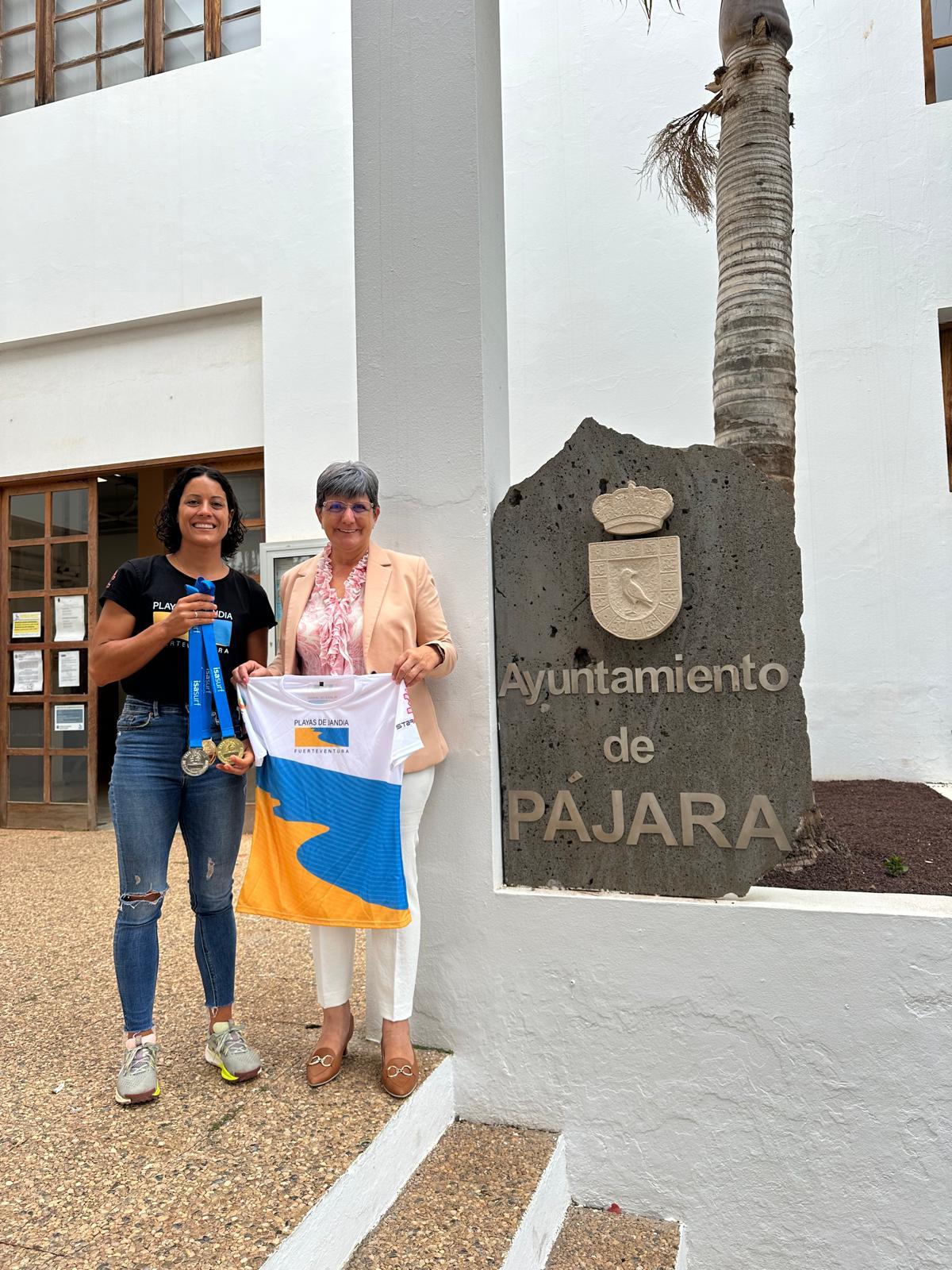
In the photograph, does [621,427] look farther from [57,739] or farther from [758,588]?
[57,739]

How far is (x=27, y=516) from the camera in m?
7.44

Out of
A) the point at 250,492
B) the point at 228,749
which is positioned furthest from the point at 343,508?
the point at 250,492

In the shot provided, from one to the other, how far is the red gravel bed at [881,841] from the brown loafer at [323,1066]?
1.52m

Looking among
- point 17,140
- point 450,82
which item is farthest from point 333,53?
point 450,82

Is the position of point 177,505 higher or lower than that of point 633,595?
higher

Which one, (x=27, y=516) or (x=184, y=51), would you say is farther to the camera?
(x=27, y=516)

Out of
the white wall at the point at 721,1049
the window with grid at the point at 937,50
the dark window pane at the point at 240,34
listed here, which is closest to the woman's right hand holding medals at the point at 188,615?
the white wall at the point at 721,1049

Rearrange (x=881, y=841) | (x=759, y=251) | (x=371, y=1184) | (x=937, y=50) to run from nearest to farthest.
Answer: (x=371, y=1184) → (x=759, y=251) → (x=881, y=841) → (x=937, y=50)

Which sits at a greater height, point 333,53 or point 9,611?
point 333,53

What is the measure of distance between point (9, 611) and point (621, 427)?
5253mm

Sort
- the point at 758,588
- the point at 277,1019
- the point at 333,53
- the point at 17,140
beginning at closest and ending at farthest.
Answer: the point at 758,588 < the point at 277,1019 < the point at 333,53 < the point at 17,140

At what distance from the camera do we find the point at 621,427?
5969mm

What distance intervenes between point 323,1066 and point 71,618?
225 inches

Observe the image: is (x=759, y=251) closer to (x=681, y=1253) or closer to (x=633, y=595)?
(x=633, y=595)
